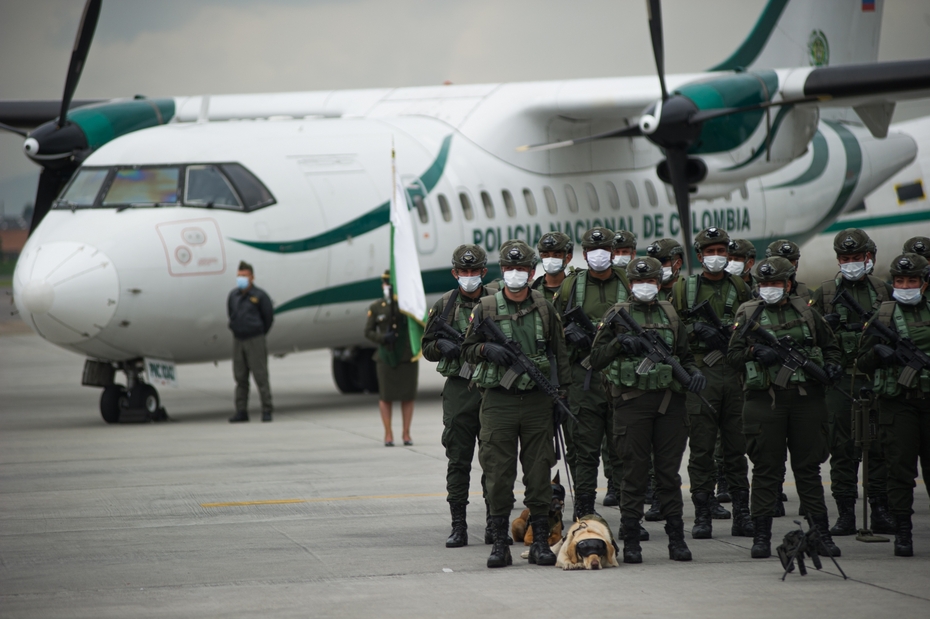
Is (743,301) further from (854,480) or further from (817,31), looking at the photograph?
(817,31)

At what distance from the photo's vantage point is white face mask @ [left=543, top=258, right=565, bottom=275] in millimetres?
8766

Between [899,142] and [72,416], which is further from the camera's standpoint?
[899,142]

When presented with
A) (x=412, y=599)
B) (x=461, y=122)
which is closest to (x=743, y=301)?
(x=412, y=599)

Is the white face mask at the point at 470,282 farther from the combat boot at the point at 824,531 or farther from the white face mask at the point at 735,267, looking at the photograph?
the combat boot at the point at 824,531

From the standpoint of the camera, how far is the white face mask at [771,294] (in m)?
7.50

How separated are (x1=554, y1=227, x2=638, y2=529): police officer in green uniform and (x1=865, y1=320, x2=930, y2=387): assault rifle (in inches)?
69.0

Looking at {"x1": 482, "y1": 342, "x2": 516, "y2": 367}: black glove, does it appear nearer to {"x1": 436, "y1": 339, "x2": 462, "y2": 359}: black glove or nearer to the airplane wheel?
{"x1": 436, "y1": 339, "x2": 462, "y2": 359}: black glove

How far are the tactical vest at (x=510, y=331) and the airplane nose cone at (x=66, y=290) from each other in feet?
22.0

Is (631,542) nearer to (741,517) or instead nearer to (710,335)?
(741,517)

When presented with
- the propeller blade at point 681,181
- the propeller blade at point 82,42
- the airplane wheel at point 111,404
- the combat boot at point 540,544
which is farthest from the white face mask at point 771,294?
the propeller blade at point 82,42

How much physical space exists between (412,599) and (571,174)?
11.8m

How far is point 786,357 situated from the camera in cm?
739

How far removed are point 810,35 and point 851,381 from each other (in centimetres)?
1306

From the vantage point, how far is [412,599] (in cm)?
651
